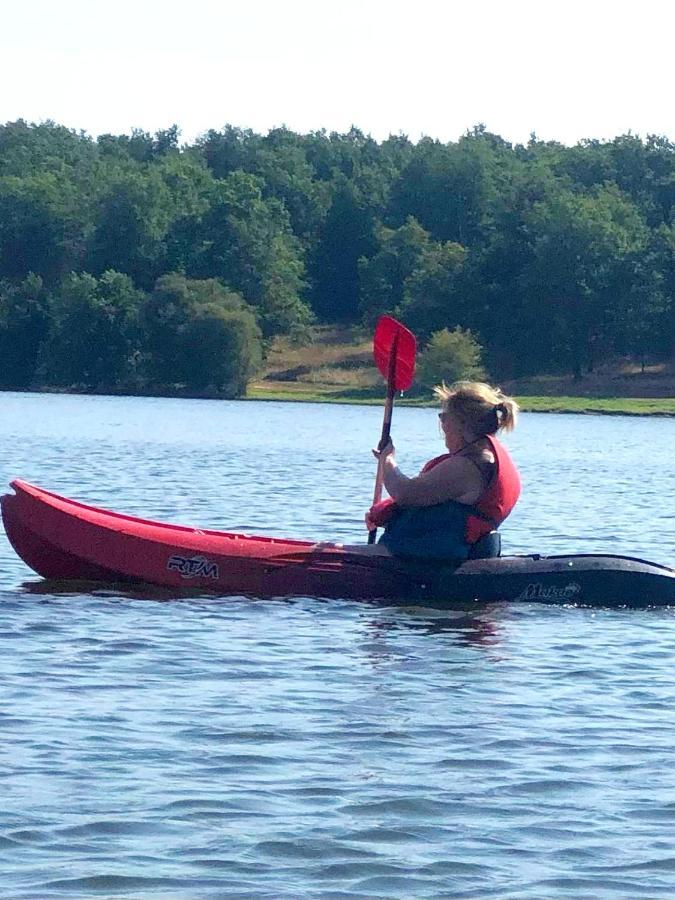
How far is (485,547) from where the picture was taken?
37.6ft

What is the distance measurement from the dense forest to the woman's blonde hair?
62.9m

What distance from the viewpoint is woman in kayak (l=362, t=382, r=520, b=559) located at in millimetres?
10867

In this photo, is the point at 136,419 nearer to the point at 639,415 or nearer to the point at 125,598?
the point at 639,415

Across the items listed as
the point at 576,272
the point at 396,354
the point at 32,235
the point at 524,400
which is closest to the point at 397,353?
the point at 396,354

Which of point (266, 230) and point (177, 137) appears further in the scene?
point (177, 137)

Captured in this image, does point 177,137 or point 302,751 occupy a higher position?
point 177,137

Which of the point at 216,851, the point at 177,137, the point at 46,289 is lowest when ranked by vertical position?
the point at 216,851

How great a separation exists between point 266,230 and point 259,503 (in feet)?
233

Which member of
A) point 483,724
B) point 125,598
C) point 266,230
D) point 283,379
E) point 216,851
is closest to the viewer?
point 216,851

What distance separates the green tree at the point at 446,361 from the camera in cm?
7362

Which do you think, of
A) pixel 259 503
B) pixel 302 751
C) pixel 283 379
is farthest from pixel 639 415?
pixel 302 751

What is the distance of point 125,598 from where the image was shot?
37.6ft

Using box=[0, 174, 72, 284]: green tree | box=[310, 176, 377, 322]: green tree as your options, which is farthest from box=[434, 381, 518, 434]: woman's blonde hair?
box=[310, 176, 377, 322]: green tree

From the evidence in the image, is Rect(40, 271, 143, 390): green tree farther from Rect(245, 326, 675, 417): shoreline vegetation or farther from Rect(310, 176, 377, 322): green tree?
Rect(310, 176, 377, 322): green tree
